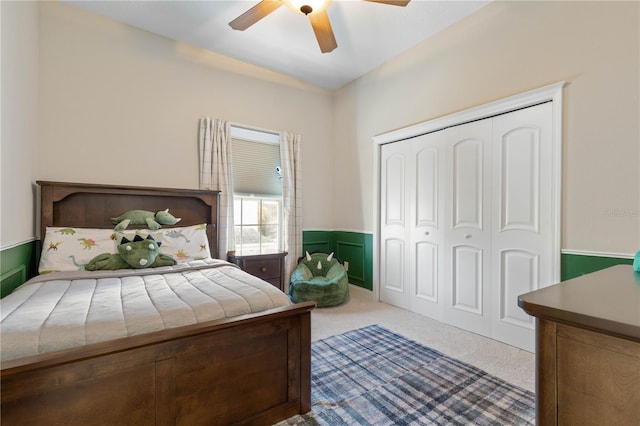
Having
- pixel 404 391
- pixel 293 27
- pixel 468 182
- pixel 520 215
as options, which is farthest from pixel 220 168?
pixel 520 215

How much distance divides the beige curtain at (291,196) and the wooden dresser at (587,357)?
10.5 ft

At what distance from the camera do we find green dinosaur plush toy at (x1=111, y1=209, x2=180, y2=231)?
9.16ft

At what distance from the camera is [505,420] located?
1.60 m

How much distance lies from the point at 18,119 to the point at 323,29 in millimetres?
2340

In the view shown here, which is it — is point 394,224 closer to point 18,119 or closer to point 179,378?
point 179,378

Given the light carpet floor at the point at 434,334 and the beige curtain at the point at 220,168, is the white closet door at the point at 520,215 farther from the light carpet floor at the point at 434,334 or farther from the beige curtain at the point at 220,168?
the beige curtain at the point at 220,168

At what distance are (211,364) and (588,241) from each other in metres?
2.63

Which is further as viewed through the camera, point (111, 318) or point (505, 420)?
point (505, 420)

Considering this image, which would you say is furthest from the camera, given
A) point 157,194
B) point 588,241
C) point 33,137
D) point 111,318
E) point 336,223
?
point 336,223

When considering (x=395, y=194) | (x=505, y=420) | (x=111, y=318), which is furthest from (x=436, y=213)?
(x=111, y=318)

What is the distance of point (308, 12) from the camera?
212cm

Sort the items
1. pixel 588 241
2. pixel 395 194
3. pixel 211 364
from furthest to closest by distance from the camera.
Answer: pixel 395 194
pixel 588 241
pixel 211 364

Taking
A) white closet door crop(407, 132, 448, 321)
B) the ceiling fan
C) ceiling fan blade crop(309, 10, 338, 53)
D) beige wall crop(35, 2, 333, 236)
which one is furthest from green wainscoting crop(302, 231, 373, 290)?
the ceiling fan

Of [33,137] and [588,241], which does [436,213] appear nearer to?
[588,241]
